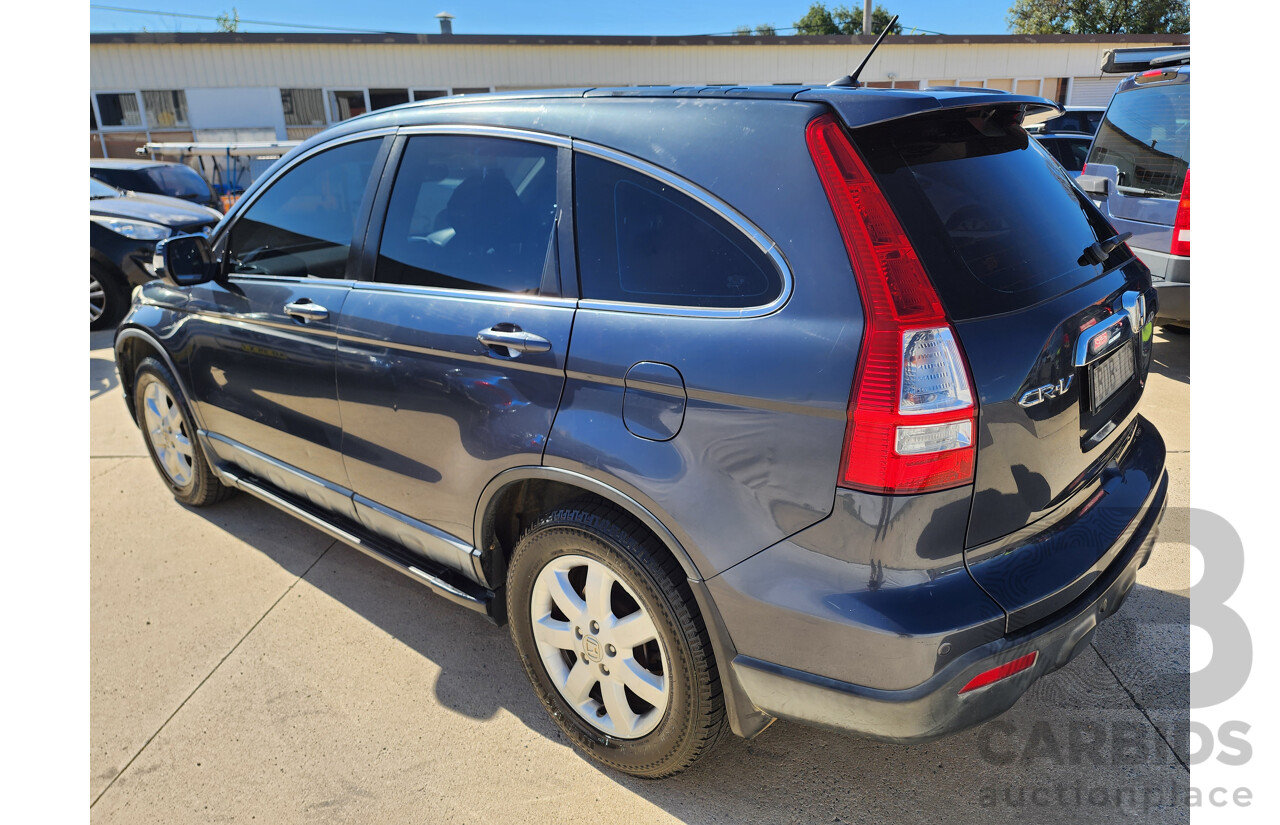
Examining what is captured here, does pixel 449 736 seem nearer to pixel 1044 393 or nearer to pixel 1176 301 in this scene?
pixel 1044 393

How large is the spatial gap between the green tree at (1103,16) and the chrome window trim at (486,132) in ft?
133

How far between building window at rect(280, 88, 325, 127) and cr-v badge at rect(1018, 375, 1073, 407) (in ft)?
85.3

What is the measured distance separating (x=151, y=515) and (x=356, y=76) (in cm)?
2312

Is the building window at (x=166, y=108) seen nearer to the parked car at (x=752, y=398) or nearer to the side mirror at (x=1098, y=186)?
the side mirror at (x=1098, y=186)

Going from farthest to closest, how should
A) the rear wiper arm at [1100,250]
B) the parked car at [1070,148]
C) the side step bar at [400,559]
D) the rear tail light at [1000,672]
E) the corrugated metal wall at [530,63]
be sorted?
1. the corrugated metal wall at [530,63]
2. the parked car at [1070,148]
3. the side step bar at [400,559]
4. the rear wiper arm at [1100,250]
5. the rear tail light at [1000,672]

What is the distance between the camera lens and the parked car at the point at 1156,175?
16.4ft

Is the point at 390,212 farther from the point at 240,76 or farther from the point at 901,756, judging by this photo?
the point at 240,76

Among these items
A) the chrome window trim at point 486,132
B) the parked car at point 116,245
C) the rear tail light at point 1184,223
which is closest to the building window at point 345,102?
the parked car at point 116,245

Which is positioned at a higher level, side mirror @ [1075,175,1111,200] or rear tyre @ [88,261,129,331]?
side mirror @ [1075,175,1111,200]

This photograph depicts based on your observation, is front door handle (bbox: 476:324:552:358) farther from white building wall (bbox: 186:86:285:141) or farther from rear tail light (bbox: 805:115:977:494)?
white building wall (bbox: 186:86:285:141)

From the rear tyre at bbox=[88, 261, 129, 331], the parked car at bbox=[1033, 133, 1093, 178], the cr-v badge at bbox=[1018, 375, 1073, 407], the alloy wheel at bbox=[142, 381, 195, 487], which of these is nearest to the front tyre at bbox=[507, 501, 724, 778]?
the cr-v badge at bbox=[1018, 375, 1073, 407]

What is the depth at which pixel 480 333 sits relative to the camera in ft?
7.24

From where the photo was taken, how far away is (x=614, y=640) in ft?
6.88

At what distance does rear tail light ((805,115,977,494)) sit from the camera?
5.15ft
